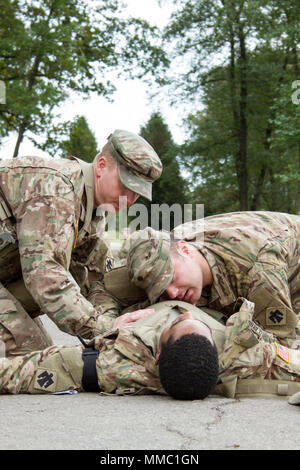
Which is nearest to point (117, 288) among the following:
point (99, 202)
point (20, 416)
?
point (99, 202)

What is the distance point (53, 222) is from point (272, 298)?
1.24 meters

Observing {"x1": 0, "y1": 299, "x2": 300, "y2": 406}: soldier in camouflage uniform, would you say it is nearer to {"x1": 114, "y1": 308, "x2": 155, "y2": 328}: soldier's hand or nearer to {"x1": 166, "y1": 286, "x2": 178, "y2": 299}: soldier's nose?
{"x1": 114, "y1": 308, "x2": 155, "y2": 328}: soldier's hand

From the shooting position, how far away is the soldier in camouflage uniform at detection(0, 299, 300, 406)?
2926mm

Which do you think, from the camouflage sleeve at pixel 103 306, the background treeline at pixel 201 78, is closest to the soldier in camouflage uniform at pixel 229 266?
the camouflage sleeve at pixel 103 306

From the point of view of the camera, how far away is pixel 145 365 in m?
2.92

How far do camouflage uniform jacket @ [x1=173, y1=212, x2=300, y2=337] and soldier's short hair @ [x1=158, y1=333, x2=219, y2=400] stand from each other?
83 centimetres

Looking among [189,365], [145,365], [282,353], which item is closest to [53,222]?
[145,365]

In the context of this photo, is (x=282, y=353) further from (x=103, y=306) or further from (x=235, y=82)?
(x=235, y=82)

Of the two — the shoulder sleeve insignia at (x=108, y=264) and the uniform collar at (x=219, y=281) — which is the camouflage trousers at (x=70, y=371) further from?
the shoulder sleeve insignia at (x=108, y=264)

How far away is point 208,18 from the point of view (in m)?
21.4

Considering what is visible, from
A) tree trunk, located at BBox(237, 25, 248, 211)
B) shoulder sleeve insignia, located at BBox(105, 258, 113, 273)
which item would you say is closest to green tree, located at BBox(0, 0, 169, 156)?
tree trunk, located at BBox(237, 25, 248, 211)
